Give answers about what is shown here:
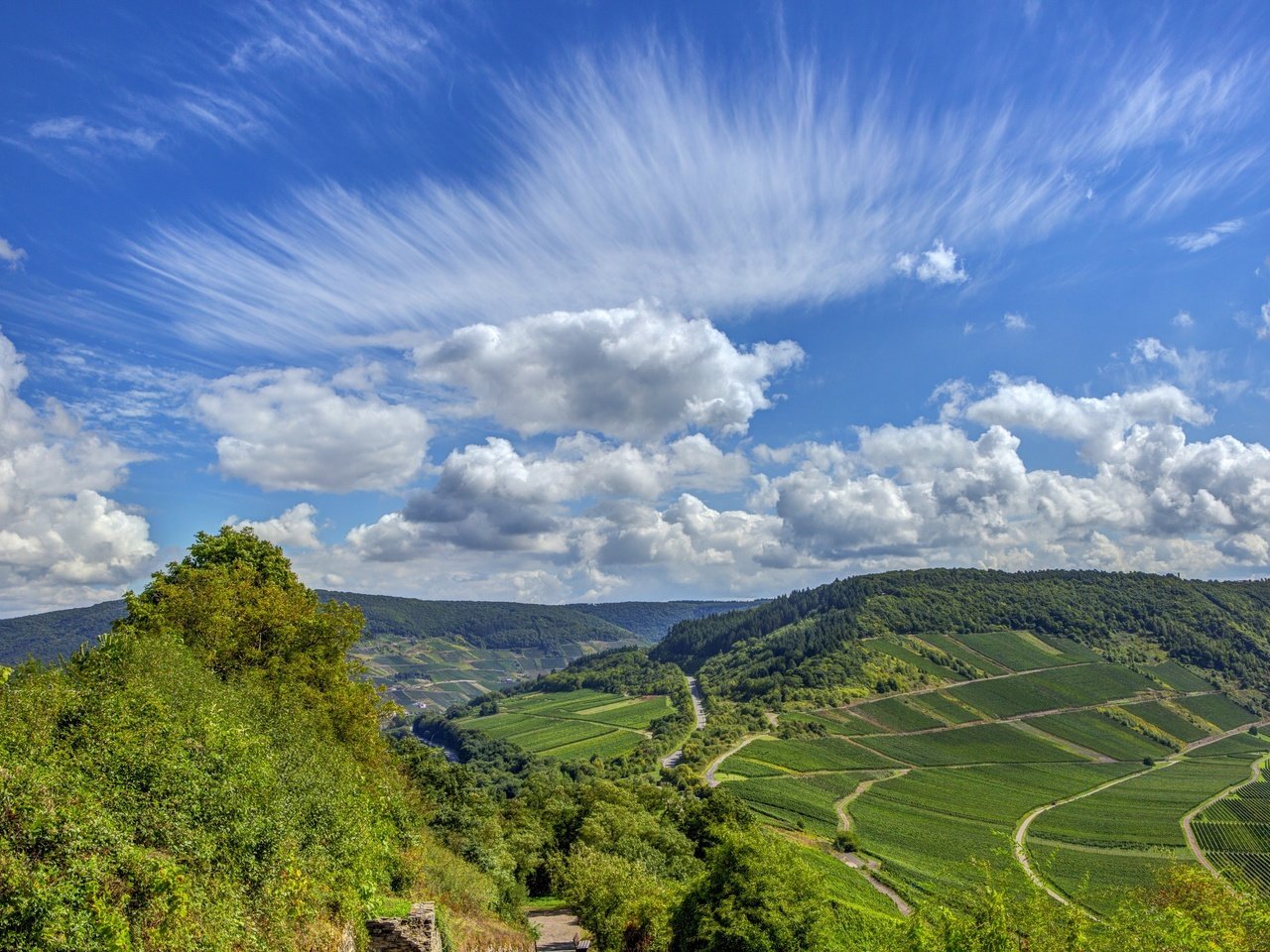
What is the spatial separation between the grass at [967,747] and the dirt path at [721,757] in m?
27.9

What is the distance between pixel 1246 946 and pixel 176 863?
3402cm

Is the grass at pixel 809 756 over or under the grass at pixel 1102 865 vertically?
over

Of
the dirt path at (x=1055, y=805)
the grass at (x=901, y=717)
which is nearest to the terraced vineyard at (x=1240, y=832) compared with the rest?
the dirt path at (x=1055, y=805)

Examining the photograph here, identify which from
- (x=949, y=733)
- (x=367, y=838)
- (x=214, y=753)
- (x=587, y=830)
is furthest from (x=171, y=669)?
(x=949, y=733)

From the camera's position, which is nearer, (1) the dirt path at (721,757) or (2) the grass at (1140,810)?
(2) the grass at (1140,810)

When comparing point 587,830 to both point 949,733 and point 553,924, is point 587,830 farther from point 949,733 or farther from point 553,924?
point 949,733

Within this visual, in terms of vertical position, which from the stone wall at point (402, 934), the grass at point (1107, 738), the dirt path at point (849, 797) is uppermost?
the stone wall at point (402, 934)

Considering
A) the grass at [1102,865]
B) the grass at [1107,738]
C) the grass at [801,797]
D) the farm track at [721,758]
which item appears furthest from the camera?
the grass at [1107,738]

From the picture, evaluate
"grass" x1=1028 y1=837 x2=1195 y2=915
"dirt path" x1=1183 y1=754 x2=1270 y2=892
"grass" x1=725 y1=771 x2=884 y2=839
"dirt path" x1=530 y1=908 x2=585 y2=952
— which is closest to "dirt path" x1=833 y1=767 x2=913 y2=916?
"grass" x1=725 y1=771 x2=884 y2=839

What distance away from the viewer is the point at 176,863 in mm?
16344

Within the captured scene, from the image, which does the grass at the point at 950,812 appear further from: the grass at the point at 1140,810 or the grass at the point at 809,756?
the grass at the point at 809,756

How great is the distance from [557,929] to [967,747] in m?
153

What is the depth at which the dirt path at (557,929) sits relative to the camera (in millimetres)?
49500

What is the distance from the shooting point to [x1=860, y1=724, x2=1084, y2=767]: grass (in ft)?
551
